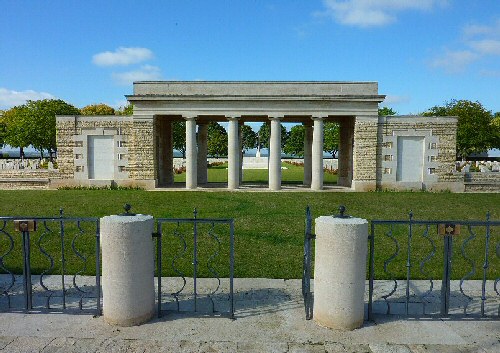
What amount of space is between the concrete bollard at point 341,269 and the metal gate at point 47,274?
10.4 feet

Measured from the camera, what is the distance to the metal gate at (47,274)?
16.2ft

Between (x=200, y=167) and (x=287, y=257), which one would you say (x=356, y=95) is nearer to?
(x=200, y=167)

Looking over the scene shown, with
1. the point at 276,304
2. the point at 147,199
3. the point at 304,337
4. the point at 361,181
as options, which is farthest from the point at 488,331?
the point at 361,181

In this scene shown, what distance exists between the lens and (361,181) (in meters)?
21.8

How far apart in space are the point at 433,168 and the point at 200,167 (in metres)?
16.0

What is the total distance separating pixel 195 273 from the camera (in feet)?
15.8

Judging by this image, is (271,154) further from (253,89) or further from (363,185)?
(363,185)

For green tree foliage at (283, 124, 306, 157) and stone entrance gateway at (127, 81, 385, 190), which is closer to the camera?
stone entrance gateway at (127, 81, 385, 190)

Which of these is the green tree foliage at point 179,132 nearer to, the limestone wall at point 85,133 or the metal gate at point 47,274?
the limestone wall at point 85,133

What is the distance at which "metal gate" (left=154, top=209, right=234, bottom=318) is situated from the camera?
16.0 feet

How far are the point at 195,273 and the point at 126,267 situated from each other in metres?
0.92

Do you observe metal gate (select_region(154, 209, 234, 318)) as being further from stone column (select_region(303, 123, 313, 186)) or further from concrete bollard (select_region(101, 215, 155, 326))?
stone column (select_region(303, 123, 313, 186))

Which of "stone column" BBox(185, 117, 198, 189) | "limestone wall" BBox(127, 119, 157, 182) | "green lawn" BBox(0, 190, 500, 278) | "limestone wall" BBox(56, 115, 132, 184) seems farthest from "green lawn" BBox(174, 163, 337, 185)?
"green lawn" BBox(0, 190, 500, 278)

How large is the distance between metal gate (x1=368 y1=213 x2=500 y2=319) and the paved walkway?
0.34 meters
